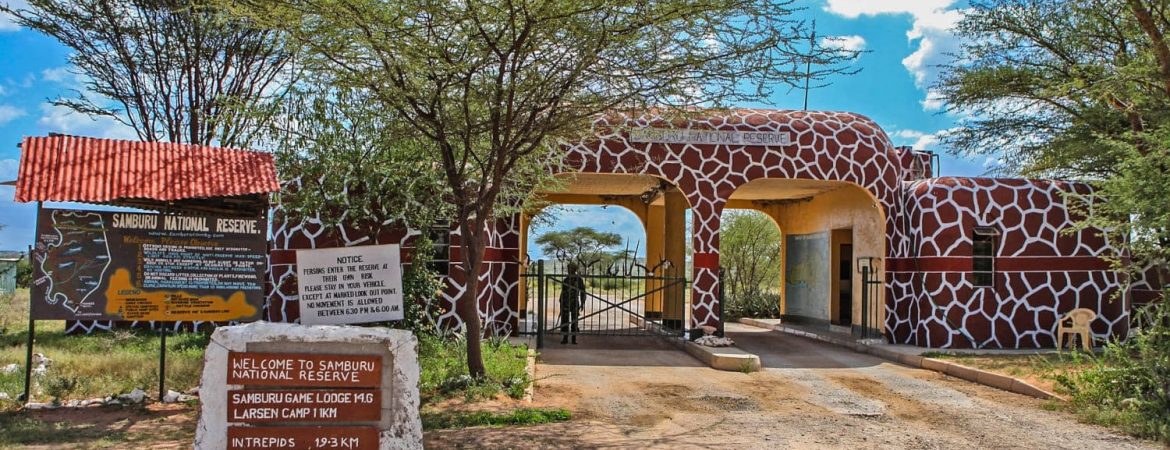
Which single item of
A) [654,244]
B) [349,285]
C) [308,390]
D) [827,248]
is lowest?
[308,390]

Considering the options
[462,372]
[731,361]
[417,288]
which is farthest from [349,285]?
[731,361]

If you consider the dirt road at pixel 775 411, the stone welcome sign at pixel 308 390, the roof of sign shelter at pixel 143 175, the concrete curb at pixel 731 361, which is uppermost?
the roof of sign shelter at pixel 143 175

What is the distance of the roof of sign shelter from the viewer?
31.0 feet

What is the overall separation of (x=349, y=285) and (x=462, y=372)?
1.85m

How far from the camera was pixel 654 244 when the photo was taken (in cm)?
2183

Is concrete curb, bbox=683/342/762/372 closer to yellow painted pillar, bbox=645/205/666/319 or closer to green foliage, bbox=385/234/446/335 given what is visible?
green foliage, bbox=385/234/446/335

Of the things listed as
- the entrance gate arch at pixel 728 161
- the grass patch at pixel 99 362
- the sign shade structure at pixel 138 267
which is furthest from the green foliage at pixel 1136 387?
the sign shade structure at pixel 138 267

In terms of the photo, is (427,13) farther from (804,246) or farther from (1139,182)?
(804,246)

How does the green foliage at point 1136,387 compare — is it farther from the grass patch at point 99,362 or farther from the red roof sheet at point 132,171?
the red roof sheet at point 132,171

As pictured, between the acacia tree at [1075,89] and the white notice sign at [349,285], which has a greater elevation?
the acacia tree at [1075,89]

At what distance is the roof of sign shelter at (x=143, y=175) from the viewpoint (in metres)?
9.45

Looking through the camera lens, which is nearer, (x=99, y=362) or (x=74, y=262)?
(x=74, y=262)

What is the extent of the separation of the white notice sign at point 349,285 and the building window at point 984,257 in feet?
37.5

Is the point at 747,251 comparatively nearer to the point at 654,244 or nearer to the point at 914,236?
the point at 654,244
